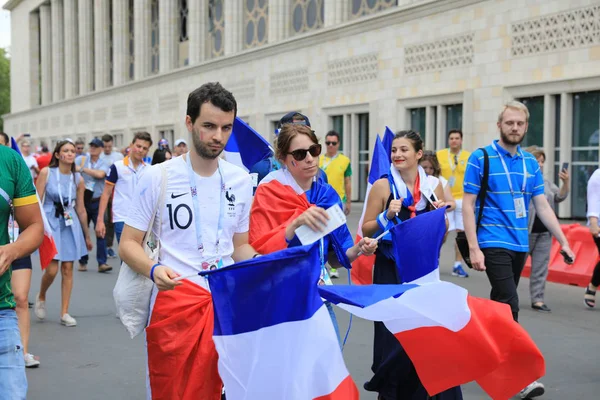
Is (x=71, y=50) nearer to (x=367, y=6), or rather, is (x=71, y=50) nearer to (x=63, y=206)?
(x=367, y=6)

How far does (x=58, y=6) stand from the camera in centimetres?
5597

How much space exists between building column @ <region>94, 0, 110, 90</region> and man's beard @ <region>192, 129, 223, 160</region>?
46440 millimetres

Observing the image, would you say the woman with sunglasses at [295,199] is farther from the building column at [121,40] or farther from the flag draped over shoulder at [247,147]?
the building column at [121,40]

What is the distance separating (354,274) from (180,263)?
100 inches

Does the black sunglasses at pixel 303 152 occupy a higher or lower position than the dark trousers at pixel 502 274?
higher

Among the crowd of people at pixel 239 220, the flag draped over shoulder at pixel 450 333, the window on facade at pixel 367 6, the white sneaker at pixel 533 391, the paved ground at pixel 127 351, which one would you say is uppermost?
the window on facade at pixel 367 6

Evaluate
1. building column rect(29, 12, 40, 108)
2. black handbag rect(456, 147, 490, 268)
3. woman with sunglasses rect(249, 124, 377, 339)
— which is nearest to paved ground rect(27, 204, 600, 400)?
black handbag rect(456, 147, 490, 268)

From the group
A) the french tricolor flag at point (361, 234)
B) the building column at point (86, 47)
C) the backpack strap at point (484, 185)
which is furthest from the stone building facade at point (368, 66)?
the french tricolor flag at point (361, 234)

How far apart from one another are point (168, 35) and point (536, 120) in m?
24.4

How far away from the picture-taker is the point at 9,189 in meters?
3.64

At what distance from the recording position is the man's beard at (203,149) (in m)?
3.81

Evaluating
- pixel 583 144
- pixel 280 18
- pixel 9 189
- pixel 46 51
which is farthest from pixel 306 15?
pixel 46 51

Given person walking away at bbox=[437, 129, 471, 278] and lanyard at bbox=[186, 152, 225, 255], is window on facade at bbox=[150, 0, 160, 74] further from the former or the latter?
lanyard at bbox=[186, 152, 225, 255]

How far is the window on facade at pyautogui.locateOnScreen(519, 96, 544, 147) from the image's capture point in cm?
1786
